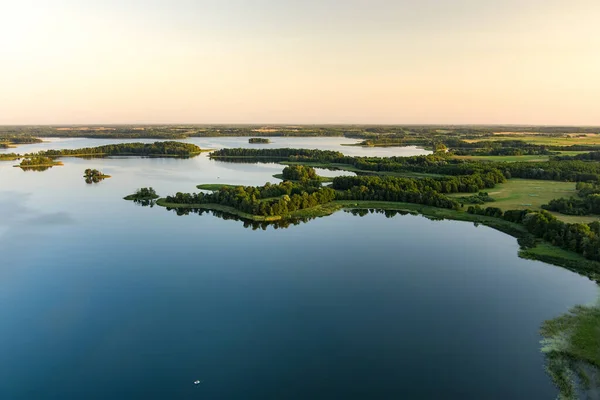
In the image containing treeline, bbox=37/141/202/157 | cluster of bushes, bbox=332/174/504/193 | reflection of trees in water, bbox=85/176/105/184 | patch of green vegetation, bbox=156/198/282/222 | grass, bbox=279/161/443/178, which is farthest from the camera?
treeline, bbox=37/141/202/157

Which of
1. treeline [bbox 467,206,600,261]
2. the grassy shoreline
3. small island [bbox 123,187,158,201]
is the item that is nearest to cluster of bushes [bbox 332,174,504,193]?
the grassy shoreline

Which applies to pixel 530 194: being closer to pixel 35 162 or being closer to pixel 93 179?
pixel 93 179

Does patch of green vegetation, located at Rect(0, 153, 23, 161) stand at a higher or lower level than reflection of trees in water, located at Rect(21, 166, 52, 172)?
higher

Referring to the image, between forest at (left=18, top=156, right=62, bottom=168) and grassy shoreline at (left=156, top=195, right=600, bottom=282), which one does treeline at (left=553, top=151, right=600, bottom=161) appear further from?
forest at (left=18, top=156, right=62, bottom=168)

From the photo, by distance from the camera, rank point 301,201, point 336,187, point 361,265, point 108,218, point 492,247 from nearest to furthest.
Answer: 1. point 361,265
2. point 492,247
3. point 108,218
4. point 301,201
5. point 336,187

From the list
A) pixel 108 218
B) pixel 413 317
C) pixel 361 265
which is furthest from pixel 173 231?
pixel 413 317

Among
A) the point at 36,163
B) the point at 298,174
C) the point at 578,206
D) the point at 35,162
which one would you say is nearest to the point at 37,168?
the point at 36,163

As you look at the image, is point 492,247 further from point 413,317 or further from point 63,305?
point 63,305
